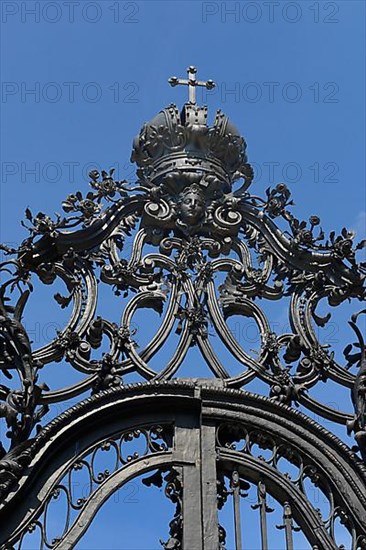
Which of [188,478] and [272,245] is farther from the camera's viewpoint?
[272,245]

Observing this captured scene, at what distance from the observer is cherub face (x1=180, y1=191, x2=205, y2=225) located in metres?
11.3

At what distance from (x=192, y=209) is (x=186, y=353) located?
1.51 meters

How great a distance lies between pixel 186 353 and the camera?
414 inches

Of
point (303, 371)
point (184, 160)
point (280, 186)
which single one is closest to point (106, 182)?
point (184, 160)

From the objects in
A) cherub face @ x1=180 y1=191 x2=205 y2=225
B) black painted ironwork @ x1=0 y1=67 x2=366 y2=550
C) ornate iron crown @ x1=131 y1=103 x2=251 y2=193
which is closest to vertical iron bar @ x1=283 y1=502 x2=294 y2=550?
black painted ironwork @ x1=0 y1=67 x2=366 y2=550

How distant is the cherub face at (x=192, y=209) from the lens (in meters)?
11.3

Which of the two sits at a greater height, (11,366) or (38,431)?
(11,366)

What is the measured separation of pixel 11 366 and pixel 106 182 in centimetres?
213

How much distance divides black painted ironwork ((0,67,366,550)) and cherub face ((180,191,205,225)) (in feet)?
0.04

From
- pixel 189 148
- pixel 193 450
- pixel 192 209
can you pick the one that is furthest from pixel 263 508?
pixel 189 148

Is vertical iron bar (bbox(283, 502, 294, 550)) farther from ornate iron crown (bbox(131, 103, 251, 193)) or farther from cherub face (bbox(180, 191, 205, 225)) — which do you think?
ornate iron crown (bbox(131, 103, 251, 193))

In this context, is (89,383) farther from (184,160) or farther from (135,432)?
(184,160)

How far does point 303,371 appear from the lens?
1054cm

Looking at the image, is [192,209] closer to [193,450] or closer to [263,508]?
[193,450]
